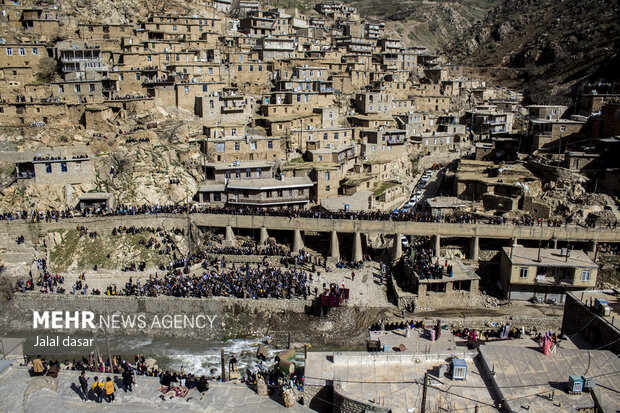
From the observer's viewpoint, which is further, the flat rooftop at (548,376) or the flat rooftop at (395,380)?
the flat rooftop at (395,380)

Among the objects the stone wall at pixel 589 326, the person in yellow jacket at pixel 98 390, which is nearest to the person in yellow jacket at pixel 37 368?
the person in yellow jacket at pixel 98 390

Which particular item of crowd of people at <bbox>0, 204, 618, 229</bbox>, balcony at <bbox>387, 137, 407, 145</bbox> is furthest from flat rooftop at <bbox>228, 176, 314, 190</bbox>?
balcony at <bbox>387, 137, 407, 145</bbox>

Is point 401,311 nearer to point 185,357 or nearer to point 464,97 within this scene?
point 185,357

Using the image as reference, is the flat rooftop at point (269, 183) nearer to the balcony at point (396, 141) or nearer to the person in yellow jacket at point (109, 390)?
the balcony at point (396, 141)

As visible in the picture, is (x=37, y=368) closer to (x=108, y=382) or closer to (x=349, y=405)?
(x=108, y=382)

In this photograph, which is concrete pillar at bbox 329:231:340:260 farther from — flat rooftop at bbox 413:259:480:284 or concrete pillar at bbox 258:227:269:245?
flat rooftop at bbox 413:259:480:284

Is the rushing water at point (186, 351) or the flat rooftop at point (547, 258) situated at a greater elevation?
the flat rooftop at point (547, 258)

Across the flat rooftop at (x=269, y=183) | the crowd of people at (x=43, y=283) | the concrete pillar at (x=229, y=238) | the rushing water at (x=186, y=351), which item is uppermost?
the flat rooftop at (x=269, y=183)
